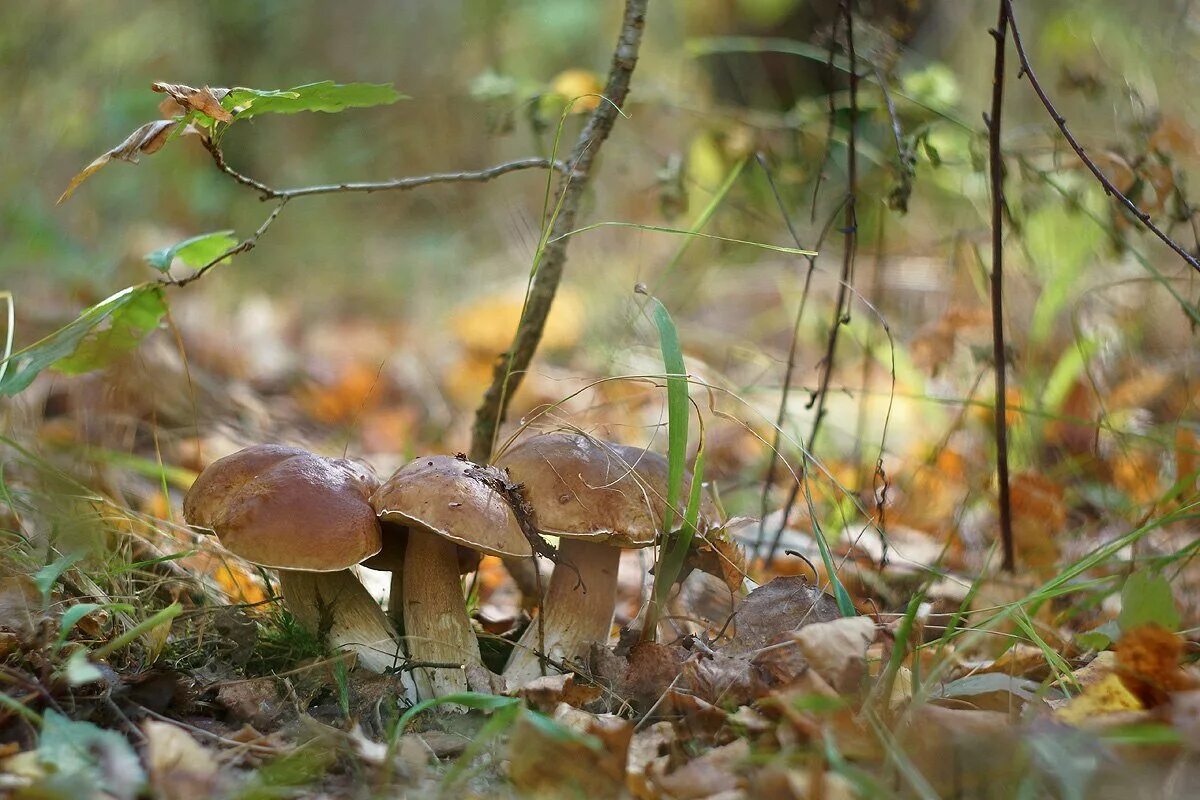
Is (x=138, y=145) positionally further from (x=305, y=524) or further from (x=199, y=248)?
(x=305, y=524)

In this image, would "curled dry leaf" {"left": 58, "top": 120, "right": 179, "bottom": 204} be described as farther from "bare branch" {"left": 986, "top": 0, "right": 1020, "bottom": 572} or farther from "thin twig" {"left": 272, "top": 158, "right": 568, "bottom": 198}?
"bare branch" {"left": 986, "top": 0, "right": 1020, "bottom": 572}

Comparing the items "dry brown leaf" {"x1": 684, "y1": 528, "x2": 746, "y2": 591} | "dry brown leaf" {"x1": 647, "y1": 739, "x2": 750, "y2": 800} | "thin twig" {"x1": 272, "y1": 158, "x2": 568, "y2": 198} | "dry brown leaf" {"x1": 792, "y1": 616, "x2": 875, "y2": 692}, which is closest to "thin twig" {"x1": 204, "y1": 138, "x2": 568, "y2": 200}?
"thin twig" {"x1": 272, "y1": 158, "x2": 568, "y2": 198}

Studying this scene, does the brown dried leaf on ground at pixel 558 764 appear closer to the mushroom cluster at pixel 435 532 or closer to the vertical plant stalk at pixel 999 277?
the mushroom cluster at pixel 435 532

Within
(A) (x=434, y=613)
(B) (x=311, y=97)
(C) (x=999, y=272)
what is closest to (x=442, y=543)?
(A) (x=434, y=613)

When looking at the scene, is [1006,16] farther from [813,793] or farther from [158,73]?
[158,73]

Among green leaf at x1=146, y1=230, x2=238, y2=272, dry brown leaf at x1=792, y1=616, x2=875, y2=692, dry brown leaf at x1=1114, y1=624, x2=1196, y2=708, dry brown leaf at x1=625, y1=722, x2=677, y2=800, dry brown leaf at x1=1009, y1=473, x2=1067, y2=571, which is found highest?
green leaf at x1=146, y1=230, x2=238, y2=272

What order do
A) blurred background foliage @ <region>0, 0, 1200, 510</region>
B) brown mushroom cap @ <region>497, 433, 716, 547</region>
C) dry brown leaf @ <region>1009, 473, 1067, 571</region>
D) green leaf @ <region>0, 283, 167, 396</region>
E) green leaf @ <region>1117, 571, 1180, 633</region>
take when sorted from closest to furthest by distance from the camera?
green leaf @ <region>1117, 571, 1180, 633</region> < brown mushroom cap @ <region>497, 433, 716, 547</region> < green leaf @ <region>0, 283, 167, 396</region> < dry brown leaf @ <region>1009, 473, 1067, 571</region> < blurred background foliage @ <region>0, 0, 1200, 510</region>

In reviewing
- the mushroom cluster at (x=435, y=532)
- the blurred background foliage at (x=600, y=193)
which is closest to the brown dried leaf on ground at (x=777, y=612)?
the mushroom cluster at (x=435, y=532)

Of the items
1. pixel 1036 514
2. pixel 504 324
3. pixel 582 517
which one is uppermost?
pixel 582 517
